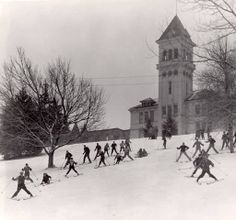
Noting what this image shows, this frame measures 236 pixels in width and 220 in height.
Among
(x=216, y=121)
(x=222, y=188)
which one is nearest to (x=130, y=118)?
(x=216, y=121)

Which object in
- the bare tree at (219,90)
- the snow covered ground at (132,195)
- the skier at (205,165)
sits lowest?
the snow covered ground at (132,195)

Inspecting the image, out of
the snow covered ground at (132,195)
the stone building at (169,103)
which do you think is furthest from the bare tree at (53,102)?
the stone building at (169,103)

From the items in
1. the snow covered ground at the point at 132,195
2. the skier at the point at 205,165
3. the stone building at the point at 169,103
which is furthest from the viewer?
the stone building at the point at 169,103

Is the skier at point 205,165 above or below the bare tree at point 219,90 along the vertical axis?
below

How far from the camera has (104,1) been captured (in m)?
20.8

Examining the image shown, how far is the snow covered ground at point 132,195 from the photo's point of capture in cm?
1836

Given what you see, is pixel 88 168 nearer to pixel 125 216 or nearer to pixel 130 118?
pixel 125 216

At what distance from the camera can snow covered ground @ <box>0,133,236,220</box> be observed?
18.4m

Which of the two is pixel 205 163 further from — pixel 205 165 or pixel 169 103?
pixel 169 103

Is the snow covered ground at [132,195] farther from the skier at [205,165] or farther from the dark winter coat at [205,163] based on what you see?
the dark winter coat at [205,163]

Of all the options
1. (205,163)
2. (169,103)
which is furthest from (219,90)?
(169,103)

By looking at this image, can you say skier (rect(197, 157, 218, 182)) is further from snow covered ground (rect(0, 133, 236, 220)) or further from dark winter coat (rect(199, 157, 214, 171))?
snow covered ground (rect(0, 133, 236, 220))

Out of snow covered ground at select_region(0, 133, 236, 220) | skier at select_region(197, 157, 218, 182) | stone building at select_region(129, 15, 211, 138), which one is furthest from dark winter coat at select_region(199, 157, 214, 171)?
stone building at select_region(129, 15, 211, 138)

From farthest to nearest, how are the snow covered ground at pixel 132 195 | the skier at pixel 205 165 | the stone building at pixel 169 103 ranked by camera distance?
the stone building at pixel 169 103
the skier at pixel 205 165
the snow covered ground at pixel 132 195
